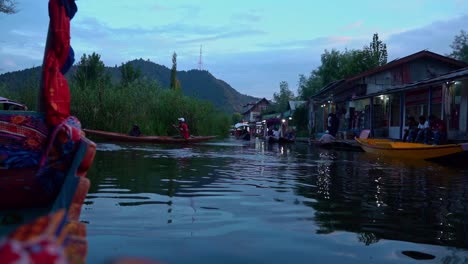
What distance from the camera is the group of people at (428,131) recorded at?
15852 mm

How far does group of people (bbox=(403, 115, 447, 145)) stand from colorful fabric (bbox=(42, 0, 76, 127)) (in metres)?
15.1

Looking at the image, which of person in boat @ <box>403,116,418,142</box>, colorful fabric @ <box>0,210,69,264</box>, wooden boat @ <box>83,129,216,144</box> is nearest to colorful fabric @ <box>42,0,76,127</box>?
colorful fabric @ <box>0,210,69,264</box>

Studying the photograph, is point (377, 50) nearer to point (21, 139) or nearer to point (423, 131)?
point (423, 131)

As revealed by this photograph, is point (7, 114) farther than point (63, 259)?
Yes

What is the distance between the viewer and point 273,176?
9352mm

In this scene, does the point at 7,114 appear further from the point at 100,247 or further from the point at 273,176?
the point at 273,176

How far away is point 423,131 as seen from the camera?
17.4 metres

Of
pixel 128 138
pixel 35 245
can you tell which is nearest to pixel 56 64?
pixel 35 245

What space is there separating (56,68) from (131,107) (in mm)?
21919

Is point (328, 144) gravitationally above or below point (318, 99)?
below

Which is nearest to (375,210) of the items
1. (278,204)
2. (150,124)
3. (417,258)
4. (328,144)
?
(278,204)

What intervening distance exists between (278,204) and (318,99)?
30.1 meters

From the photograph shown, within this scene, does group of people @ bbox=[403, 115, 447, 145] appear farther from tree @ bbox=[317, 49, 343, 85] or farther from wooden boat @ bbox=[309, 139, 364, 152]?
tree @ bbox=[317, 49, 343, 85]

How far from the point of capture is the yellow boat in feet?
42.1
